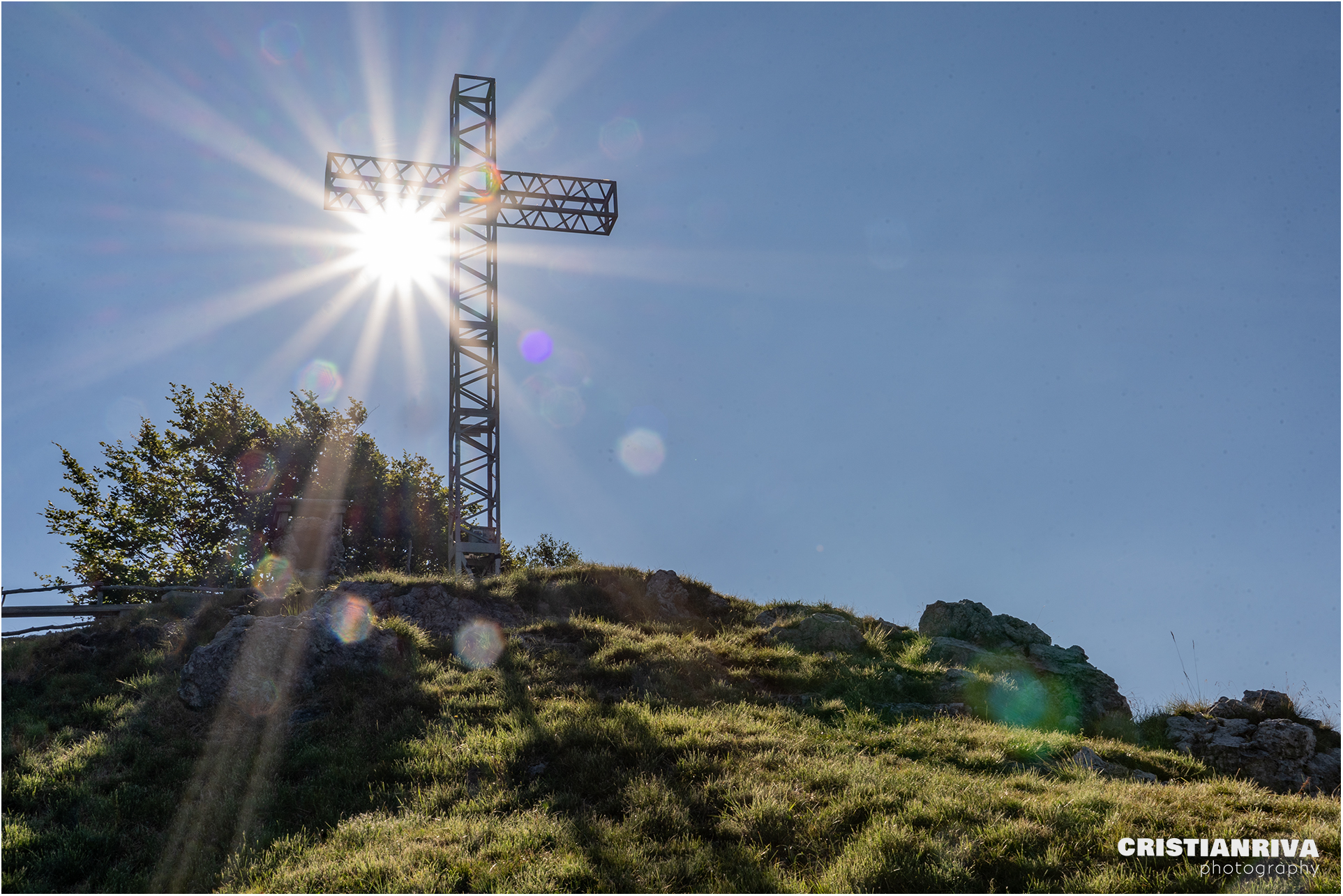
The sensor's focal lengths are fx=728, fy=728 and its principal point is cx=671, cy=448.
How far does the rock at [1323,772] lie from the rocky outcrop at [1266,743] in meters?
0.01

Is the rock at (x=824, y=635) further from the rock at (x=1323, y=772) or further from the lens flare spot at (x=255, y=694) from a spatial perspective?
the lens flare spot at (x=255, y=694)

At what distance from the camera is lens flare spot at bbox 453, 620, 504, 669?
13.4 metres

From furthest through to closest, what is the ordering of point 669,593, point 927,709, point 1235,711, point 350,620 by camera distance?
point 669,593 → point 350,620 → point 1235,711 → point 927,709

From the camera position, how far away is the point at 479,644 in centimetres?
1429

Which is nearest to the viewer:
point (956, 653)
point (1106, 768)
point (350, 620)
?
point (1106, 768)

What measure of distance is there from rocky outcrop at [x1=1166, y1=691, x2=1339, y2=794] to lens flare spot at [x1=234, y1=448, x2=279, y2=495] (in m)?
37.2

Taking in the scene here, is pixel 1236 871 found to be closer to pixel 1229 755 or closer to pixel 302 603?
pixel 1229 755

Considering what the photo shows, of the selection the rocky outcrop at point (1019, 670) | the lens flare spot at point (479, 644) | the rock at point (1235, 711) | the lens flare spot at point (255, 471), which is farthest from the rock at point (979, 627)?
the lens flare spot at point (255, 471)

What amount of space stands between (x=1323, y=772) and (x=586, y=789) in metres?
11.2

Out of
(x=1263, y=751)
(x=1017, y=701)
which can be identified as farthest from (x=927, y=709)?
(x=1263, y=751)

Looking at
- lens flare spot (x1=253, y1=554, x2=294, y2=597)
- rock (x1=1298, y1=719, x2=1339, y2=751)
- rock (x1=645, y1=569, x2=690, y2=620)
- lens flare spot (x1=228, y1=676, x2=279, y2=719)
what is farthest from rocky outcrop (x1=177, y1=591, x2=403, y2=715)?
rock (x1=1298, y1=719, x2=1339, y2=751)

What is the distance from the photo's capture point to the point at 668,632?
51.7ft

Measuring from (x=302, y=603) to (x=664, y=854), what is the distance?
40.0 ft

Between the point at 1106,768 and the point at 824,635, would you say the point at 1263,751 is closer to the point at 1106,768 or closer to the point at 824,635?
the point at 1106,768
